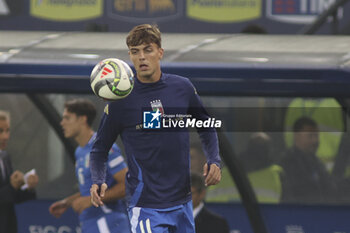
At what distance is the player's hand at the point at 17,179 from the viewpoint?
6.44m

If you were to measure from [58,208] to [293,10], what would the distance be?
3.17 metres

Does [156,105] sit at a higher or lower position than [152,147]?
higher

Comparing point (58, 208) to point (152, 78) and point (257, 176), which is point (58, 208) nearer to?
point (257, 176)

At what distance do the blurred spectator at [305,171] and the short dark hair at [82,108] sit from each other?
1589mm

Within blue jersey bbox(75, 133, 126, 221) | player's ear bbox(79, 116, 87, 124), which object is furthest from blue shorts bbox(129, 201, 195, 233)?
player's ear bbox(79, 116, 87, 124)

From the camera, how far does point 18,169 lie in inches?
254

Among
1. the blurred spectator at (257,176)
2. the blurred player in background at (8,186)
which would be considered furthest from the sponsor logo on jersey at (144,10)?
the blurred spectator at (257,176)

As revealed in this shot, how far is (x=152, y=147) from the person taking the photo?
13.4 ft

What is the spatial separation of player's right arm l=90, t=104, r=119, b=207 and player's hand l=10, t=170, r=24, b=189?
241 cm

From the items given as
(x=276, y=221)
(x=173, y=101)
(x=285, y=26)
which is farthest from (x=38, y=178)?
(x=285, y=26)

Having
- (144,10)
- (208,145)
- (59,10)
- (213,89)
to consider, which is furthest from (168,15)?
(208,145)

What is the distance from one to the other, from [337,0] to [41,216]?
Result: 343 centimetres

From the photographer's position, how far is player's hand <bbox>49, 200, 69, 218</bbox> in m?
6.36

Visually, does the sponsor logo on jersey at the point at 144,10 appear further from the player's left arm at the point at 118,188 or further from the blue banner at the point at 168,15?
the player's left arm at the point at 118,188
